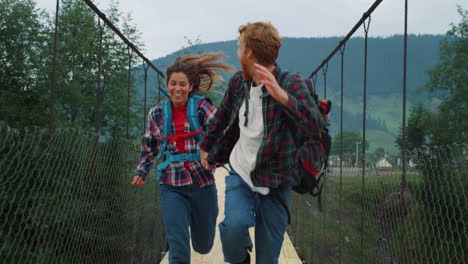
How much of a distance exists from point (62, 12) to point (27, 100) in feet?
24.3

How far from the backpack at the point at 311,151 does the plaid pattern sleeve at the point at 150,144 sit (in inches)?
47.2

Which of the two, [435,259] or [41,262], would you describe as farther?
[41,262]

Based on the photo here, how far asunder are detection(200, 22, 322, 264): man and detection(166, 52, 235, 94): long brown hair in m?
0.84

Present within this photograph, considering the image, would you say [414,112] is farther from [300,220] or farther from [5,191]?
[5,191]

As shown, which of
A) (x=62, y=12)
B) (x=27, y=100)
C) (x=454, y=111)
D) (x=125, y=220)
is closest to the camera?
(x=125, y=220)

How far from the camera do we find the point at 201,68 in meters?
3.32

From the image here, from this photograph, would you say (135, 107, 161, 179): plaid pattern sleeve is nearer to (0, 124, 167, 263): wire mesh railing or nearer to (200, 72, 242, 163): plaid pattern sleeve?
(0, 124, 167, 263): wire mesh railing

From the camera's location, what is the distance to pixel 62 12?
27.8 metres

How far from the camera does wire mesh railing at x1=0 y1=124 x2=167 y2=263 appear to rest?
1.94 metres

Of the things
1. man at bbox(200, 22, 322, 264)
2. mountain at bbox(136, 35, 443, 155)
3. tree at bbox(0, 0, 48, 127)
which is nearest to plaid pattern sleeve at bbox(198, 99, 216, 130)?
man at bbox(200, 22, 322, 264)

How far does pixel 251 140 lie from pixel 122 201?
4.66 ft

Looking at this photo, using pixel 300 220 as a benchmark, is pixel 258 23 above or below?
above

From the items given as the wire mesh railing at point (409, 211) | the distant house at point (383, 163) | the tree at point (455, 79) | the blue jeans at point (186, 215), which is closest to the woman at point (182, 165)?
the blue jeans at point (186, 215)

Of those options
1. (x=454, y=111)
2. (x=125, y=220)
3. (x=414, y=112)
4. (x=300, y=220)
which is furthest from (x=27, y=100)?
(x=414, y=112)
